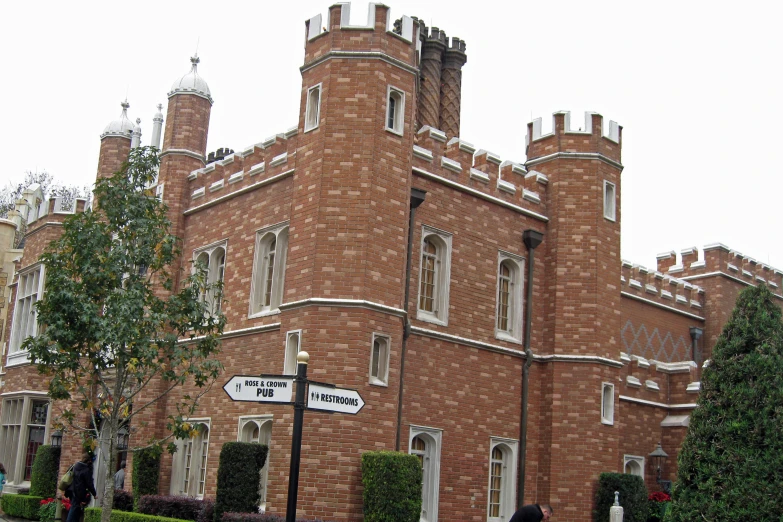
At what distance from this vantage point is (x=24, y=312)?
91.8 ft

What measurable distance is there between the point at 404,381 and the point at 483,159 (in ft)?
18.6

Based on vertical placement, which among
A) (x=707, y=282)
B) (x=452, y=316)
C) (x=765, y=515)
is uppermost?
(x=707, y=282)

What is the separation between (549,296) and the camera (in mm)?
20922

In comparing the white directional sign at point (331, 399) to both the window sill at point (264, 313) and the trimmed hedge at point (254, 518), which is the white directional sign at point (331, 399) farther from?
the window sill at point (264, 313)

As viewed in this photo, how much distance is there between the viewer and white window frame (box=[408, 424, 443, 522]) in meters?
18.1

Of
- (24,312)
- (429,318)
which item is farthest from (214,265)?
(24,312)

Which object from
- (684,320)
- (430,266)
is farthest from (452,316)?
(684,320)

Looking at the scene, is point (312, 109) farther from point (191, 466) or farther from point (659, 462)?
point (659, 462)

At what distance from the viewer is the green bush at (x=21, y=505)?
23.6m

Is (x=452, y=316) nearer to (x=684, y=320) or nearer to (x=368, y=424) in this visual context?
(x=368, y=424)

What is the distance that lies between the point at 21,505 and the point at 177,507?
7433mm

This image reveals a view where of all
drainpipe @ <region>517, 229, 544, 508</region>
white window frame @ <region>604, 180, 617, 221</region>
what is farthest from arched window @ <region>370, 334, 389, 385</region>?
white window frame @ <region>604, 180, 617, 221</region>

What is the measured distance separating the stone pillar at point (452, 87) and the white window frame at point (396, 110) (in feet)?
30.3

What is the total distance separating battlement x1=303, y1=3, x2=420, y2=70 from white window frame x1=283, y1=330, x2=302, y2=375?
5.43 metres
